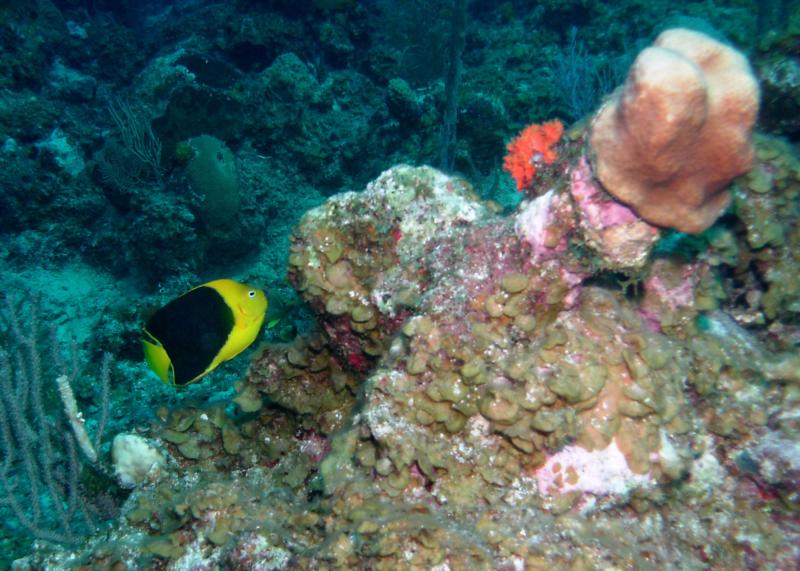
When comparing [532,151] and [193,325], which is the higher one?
[532,151]

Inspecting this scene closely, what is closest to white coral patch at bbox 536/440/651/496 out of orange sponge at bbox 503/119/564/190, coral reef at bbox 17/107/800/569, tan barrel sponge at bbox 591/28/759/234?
coral reef at bbox 17/107/800/569

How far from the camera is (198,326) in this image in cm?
231

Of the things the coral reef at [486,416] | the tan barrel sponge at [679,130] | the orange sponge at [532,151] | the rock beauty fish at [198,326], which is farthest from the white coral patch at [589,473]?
the rock beauty fish at [198,326]

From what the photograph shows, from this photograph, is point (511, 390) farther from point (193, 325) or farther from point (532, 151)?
point (193, 325)

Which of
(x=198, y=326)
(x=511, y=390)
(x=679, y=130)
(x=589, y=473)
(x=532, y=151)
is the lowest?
(x=589, y=473)

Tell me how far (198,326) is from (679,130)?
212 centimetres

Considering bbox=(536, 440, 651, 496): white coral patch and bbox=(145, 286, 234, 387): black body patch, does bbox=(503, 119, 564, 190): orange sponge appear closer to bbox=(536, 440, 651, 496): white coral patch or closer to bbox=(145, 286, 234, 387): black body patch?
bbox=(536, 440, 651, 496): white coral patch

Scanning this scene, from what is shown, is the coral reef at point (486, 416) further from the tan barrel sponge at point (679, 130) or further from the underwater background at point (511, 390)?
the tan barrel sponge at point (679, 130)

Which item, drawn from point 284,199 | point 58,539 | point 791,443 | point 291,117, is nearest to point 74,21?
point 291,117

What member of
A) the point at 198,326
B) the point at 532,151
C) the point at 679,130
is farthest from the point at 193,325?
the point at 679,130

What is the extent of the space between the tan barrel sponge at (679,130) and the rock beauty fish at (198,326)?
171cm

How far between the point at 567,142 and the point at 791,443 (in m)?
1.86

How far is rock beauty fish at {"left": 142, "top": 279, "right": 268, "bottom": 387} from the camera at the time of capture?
7.55 feet

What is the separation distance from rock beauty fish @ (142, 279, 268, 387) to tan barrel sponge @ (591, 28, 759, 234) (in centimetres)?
171
